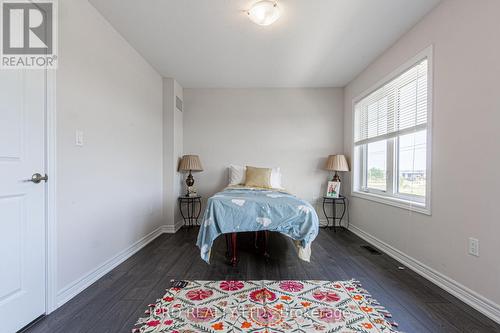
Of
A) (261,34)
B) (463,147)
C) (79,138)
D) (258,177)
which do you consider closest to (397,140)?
(463,147)

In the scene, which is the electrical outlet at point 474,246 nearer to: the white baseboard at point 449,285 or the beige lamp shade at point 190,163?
the white baseboard at point 449,285

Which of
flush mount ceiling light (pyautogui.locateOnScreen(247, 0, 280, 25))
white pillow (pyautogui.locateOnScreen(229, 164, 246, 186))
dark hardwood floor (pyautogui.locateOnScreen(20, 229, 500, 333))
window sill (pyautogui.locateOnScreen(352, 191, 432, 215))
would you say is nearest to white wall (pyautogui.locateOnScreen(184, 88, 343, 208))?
white pillow (pyautogui.locateOnScreen(229, 164, 246, 186))

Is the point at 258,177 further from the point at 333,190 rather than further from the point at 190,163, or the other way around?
the point at 333,190

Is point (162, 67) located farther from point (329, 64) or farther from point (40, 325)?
point (40, 325)

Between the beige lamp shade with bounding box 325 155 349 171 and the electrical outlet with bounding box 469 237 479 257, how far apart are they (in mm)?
1930

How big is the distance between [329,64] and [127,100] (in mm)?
2685

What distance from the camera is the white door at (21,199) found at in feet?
4.00

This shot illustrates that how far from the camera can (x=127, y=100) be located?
7.95ft

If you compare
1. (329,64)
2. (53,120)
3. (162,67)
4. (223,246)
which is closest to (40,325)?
(53,120)

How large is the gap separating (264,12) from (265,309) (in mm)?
2410

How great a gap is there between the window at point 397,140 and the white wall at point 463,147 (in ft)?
0.46

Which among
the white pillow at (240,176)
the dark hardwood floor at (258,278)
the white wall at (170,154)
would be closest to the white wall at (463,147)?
the dark hardwood floor at (258,278)

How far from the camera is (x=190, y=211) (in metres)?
3.74

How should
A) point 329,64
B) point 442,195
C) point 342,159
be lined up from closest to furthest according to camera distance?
1. point 442,195
2. point 329,64
3. point 342,159
